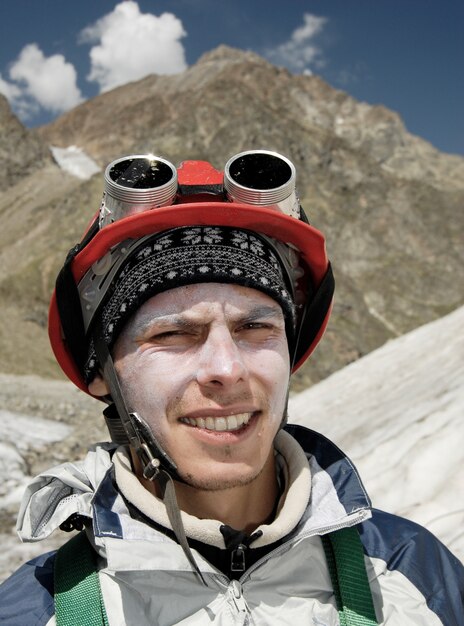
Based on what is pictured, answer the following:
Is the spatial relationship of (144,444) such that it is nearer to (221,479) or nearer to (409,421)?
(221,479)

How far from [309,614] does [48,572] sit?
103 centimetres

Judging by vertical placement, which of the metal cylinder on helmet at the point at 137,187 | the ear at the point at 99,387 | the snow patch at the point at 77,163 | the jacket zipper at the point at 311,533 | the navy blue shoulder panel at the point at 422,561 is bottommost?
the snow patch at the point at 77,163

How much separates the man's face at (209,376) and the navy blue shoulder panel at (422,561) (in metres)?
0.65

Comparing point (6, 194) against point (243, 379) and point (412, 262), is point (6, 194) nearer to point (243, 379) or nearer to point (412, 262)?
point (412, 262)

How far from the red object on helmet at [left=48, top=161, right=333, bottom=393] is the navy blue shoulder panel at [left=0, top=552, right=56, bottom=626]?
1.02 m

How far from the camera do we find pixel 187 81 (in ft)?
470

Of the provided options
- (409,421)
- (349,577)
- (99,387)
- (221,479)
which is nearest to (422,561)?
(349,577)

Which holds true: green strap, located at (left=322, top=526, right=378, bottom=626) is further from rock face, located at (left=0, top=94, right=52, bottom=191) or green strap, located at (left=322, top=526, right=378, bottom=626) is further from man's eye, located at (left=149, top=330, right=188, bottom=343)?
rock face, located at (left=0, top=94, right=52, bottom=191)

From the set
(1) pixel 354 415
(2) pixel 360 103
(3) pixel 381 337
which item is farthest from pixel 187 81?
(1) pixel 354 415

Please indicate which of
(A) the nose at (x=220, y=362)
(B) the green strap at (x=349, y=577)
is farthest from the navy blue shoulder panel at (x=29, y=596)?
(B) the green strap at (x=349, y=577)

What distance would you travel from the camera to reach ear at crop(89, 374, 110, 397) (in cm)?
294

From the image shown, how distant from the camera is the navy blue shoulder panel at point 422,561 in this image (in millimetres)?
2342

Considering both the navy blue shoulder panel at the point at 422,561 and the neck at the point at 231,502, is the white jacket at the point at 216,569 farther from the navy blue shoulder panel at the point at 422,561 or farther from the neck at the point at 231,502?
the neck at the point at 231,502

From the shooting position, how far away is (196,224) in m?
2.59
